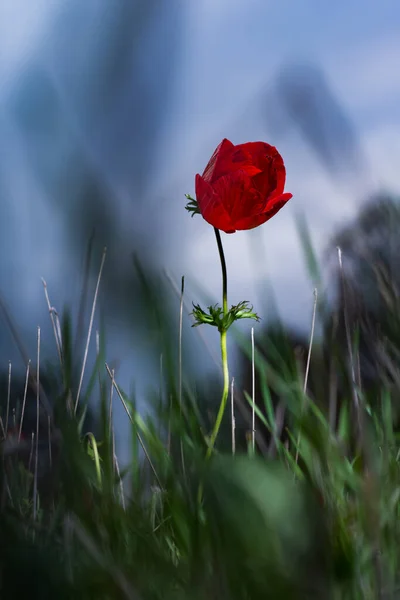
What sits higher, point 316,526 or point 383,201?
point 383,201

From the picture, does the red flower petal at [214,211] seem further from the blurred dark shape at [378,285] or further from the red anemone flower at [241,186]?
the blurred dark shape at [378,285]

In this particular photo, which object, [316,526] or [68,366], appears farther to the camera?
[68,366]

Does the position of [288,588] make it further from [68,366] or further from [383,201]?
[383,201]

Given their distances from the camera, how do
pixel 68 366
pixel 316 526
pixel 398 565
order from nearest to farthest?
pixel 316 526 < pixel 68 366 < pixel 398 565

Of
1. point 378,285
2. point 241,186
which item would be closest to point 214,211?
point 241,186

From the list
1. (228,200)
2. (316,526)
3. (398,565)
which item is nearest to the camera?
(316,526)

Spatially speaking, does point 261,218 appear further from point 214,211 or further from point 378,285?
point 378,285

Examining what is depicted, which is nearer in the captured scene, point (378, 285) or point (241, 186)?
point (378, 285)

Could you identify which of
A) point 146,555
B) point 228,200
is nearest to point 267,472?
point 146,555
